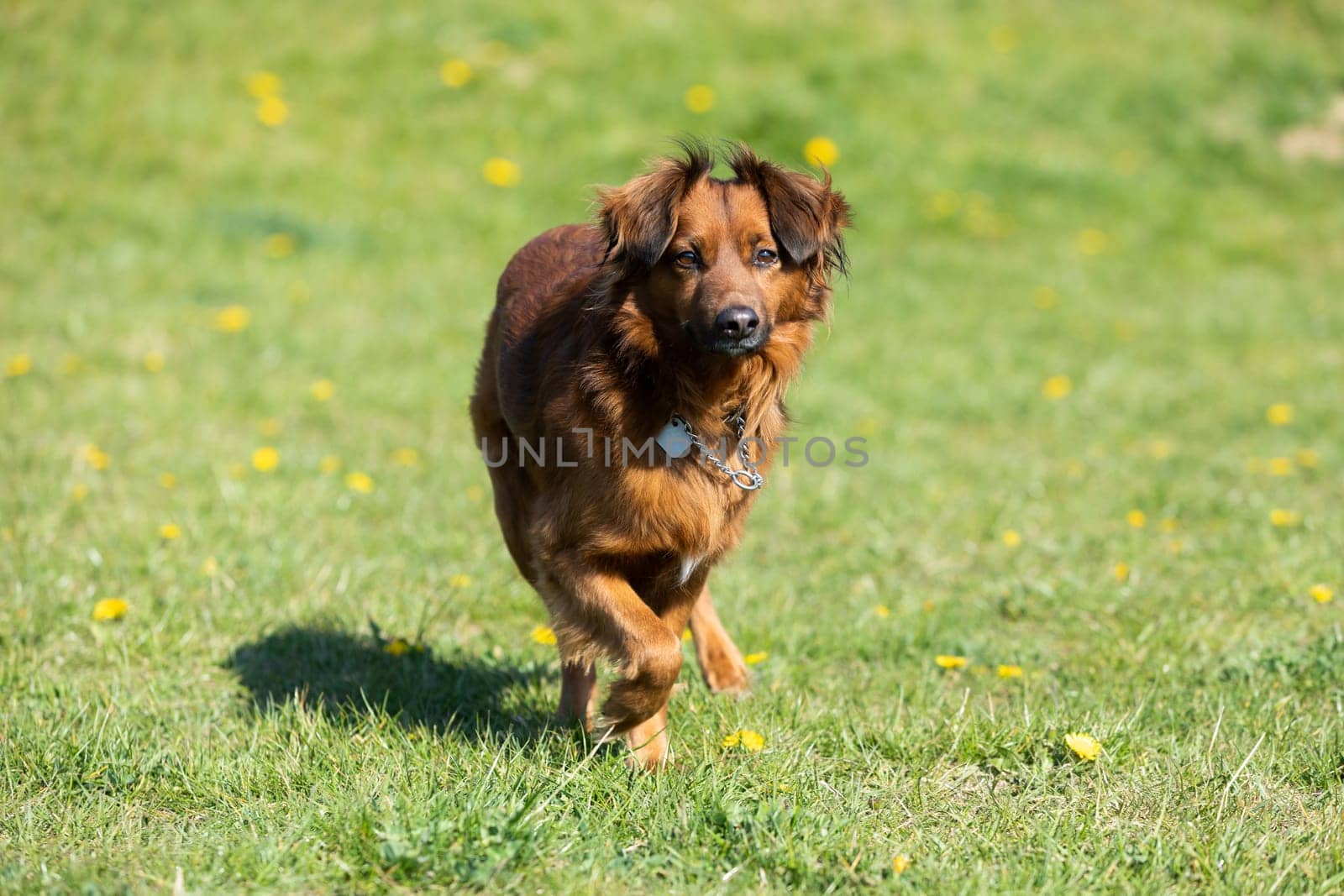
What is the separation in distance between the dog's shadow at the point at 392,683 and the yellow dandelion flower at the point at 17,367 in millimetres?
3627

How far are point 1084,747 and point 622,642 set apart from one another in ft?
4.15

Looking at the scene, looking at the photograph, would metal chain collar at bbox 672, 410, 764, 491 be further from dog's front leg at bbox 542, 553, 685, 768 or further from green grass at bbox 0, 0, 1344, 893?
green grass at bbox 0, 0, 1344, 893

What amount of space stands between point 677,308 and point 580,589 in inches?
32.1

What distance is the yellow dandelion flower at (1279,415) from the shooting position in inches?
294

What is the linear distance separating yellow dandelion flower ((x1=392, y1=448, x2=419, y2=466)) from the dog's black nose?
3531 mm

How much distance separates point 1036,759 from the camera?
11.3 ft

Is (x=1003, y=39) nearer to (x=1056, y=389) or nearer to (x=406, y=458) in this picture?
(x=1056, y=389)

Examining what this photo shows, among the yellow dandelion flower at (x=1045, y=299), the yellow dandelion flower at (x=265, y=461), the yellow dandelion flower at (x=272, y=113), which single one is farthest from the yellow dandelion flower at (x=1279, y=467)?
the yellow dandelion flower at (x=272, y=113)

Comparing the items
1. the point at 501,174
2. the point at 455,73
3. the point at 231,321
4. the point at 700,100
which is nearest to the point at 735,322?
the point at 231,321

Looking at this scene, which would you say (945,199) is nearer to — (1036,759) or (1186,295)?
(1186,295)

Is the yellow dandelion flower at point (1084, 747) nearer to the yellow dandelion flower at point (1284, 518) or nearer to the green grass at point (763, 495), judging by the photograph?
the green grass at point (763, 495)

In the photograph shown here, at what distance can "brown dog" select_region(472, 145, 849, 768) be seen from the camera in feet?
11.2

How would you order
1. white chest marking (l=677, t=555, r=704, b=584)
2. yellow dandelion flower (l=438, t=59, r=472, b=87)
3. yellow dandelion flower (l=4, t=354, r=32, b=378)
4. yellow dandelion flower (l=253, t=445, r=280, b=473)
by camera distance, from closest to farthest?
1. white chest marking (l=677, t=555, r=704, b=584)
2. yellow dandelion flower (l=253, t=445, r=280, b=473)
3. yellow dandelion flower (l=4, t=354, r=32, b=378)
4. yellow dandelion flower (l=438, t=59, r=472, b=87)

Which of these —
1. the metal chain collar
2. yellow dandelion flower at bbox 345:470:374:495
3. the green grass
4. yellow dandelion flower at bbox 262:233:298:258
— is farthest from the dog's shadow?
yellow dandelion flower at bbox 262:233:298:258
